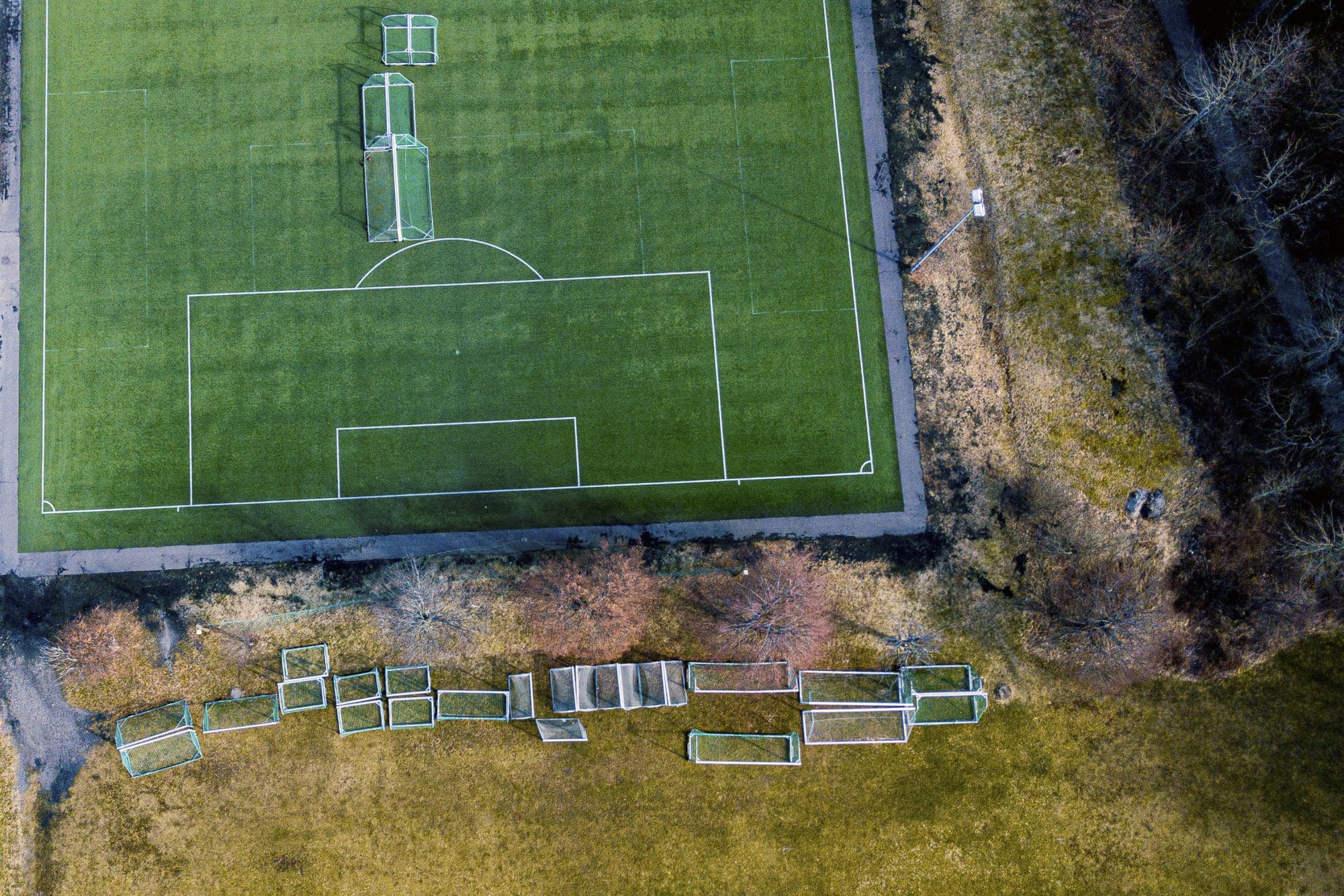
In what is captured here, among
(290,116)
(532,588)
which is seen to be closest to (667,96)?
(290,116)

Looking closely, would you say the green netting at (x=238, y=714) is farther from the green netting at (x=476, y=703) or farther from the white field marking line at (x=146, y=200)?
the white field marking line at (x=146, y=200)

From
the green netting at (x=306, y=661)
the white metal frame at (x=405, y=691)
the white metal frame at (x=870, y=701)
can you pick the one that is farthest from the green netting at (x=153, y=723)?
the white metal frame at (x=870, y=701)

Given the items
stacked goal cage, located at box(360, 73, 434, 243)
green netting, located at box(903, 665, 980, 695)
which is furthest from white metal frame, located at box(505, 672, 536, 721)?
stacked goal cage, located at box(360, 73, 434, 243)

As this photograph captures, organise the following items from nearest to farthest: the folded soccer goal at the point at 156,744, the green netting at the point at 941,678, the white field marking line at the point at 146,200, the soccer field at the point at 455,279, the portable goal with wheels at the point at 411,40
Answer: the folded soccer goal at the point at 156,744 < the green netting at the point at 941,678 < the soccer field at the point at 455,279 < the white field marking line at the point at 146,200 < the portable goal with wheels at the point at 411,40

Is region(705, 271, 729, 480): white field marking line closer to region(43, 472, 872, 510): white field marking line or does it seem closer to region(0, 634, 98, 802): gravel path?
region(43, 472, 872, 510): white field marking line

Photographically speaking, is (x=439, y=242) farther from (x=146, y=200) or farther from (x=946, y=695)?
(x=946, y=695)
